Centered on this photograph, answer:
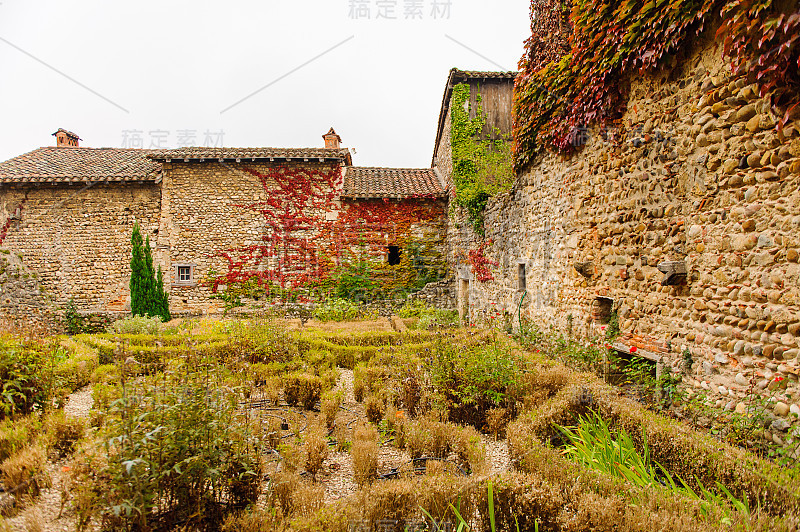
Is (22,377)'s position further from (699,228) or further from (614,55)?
(614,55)

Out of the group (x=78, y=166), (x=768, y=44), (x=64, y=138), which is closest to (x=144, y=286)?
(x=78, y=166)

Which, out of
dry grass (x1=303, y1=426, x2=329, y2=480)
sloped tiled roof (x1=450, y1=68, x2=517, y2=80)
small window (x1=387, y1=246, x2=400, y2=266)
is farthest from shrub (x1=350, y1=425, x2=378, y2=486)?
sloped tiled roof (x1=450, y1=68, x2=517, y2=80)

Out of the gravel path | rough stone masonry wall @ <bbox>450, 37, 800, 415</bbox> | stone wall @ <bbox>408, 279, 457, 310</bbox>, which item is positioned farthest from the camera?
stone wall @ <bbox>408, 279, 457, 310</bbox>

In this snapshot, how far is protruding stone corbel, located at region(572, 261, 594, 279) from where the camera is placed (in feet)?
19.1

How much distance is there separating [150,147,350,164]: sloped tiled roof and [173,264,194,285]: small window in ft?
11.9

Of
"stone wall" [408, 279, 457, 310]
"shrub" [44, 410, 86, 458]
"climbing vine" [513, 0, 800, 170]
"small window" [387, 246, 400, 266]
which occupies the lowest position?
"shrub" [44, 410, 86, 458]

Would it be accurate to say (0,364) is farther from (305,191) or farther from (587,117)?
(305,191)

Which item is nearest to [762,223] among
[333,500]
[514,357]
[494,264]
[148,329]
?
[514,357]

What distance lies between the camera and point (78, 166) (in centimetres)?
1451

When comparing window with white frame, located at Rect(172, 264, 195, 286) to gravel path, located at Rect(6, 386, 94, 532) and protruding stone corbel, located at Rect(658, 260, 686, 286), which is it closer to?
gravel path, located at Rect(6, 386, 94, 532)

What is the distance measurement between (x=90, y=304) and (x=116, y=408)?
1417 cm

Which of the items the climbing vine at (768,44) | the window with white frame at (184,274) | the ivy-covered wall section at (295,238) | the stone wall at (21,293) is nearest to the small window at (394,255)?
the ivy-covered wall section at (295,238)

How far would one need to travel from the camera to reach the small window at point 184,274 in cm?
1403

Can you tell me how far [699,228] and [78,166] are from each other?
1808cm
